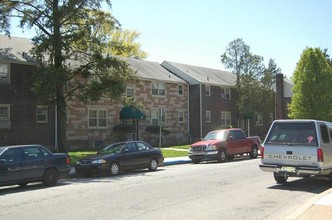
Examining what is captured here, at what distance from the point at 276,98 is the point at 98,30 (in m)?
34.6

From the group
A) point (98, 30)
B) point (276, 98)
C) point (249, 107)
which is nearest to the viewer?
point (98, 30)

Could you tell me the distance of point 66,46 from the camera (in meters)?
25.1

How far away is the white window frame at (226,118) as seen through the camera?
47.5 meters

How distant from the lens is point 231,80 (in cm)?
5019

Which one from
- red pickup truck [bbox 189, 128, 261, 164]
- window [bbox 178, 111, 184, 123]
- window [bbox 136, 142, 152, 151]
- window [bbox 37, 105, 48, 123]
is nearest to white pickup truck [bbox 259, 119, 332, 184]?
window [bbox 136, 142, 152, 151]

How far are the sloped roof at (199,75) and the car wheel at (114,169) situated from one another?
1009 inches

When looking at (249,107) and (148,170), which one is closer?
(148,170)

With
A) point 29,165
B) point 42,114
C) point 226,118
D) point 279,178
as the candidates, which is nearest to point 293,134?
point 279,178

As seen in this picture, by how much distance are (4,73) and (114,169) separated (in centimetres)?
1404

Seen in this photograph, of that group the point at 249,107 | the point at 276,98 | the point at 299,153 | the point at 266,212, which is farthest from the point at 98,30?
the point at 276,98

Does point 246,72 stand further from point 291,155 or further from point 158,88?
point 291,155

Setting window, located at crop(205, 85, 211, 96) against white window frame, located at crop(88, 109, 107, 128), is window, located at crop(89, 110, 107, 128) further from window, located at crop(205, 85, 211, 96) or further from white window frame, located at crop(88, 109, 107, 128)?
window, located at crop(205, 85, 211, 96)

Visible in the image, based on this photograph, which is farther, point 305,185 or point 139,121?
point 139,121

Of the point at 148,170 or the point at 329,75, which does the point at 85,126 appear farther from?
the point at 329,75
